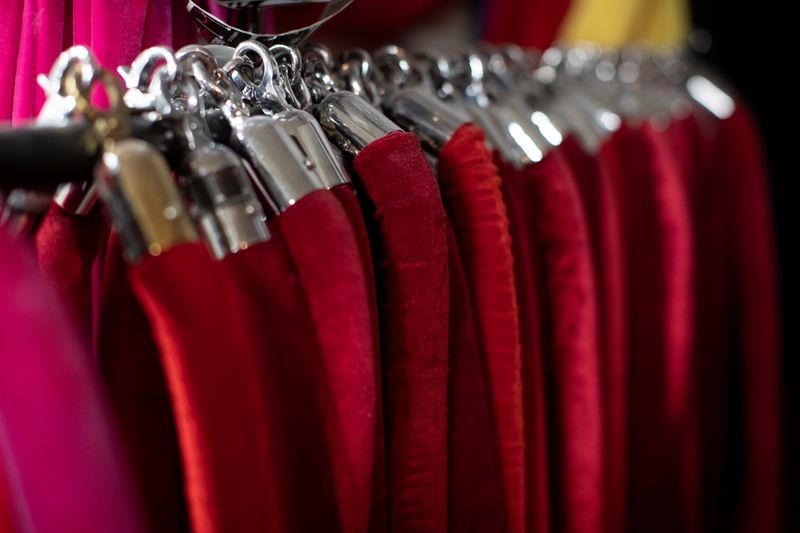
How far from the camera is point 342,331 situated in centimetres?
31

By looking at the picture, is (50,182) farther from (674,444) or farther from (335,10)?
(674,444)

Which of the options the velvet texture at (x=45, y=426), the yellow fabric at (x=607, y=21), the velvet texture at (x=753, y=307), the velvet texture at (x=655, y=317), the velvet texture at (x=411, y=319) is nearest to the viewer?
the velvet texture at (x=45, y=426)

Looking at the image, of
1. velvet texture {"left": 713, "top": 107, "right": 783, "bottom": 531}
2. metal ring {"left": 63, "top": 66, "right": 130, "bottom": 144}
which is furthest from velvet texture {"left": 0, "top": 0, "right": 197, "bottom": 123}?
velvet texture {"left": 713, "top": 107, "right": 783, "bottom": 531}

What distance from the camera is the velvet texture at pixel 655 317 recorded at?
1.87ft

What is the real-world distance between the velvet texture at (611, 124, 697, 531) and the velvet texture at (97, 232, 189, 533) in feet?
1.33

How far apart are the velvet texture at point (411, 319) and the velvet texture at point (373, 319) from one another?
0.02m

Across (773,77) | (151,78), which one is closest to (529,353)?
(151,78)

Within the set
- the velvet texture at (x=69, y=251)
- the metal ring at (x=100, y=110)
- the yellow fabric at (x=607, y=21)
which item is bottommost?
the velvet texture at (x=69, y=251)

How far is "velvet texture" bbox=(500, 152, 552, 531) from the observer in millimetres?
427

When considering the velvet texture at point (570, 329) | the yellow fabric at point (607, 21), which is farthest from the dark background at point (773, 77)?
the velvet texture at point (570, 329)

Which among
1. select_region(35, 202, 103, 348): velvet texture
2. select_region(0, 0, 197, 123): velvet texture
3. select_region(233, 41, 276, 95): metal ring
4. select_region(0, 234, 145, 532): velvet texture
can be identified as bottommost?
select_region(0, 234, 145, 532): velvet texture

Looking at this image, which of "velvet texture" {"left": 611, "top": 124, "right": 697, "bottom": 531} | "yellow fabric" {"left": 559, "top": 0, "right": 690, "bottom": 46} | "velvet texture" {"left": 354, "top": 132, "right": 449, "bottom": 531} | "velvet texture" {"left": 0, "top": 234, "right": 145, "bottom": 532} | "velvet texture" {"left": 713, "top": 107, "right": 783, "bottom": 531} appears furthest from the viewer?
"yellow fabric" {"left": 559, "top": 0, "right": 690, "bottom": 46}

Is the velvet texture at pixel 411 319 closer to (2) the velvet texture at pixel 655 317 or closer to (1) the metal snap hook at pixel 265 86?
(1) the metal snap hook at pixel 265 86

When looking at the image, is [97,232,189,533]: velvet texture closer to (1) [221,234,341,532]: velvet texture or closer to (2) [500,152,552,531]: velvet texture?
(1) [221,234,341,532]: velvet texture
